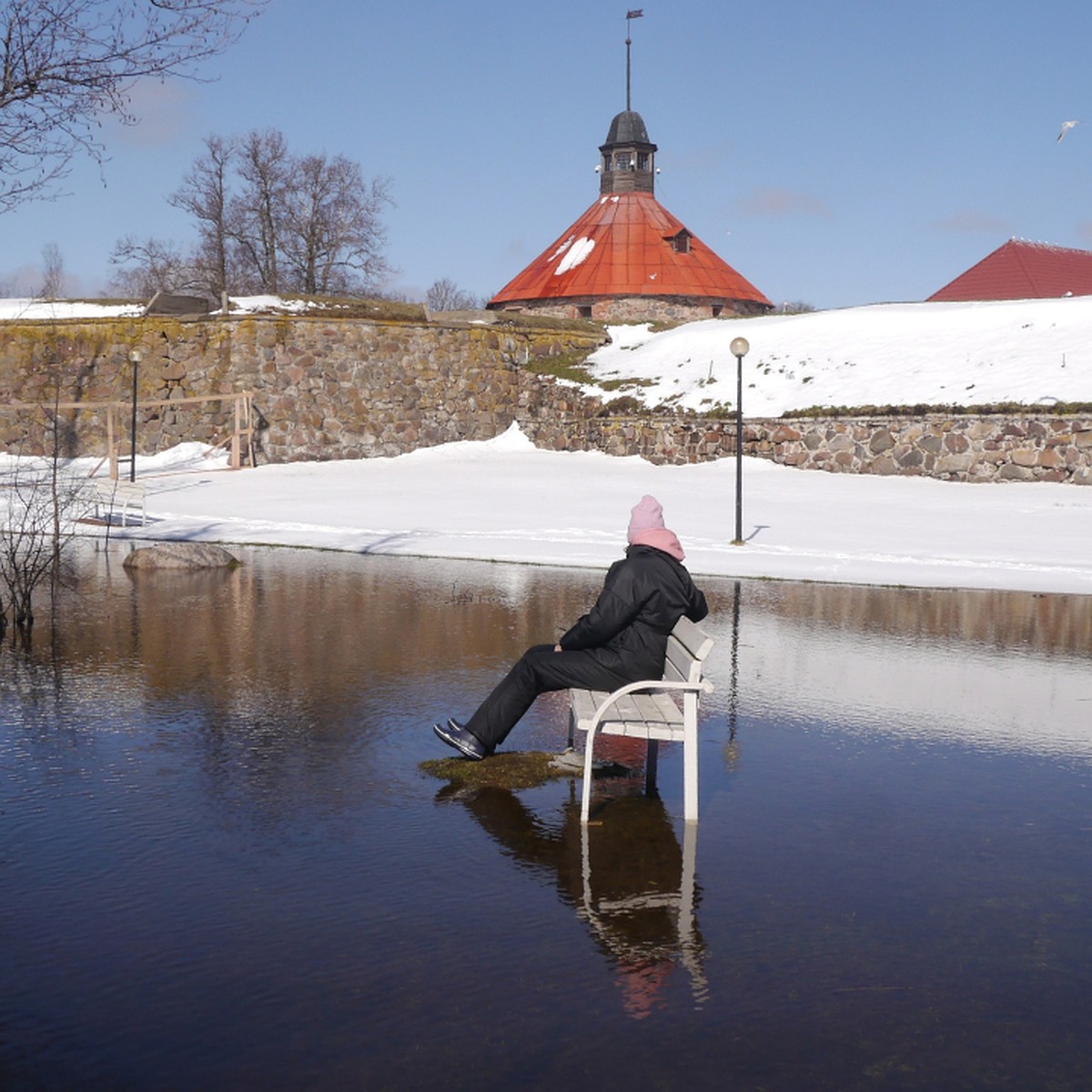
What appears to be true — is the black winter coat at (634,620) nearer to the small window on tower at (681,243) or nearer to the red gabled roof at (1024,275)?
the red gabled roof at (1024,275)

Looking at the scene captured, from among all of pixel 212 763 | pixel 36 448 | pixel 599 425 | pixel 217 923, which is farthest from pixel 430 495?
pixel 217 923

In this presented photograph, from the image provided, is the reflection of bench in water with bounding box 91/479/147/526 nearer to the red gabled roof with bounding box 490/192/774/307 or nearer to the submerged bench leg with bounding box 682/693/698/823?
the submerged bench leg with bounding box 682/693/698/823

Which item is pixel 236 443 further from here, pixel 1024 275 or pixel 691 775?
pixel 1024 275

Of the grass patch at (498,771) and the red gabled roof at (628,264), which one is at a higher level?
the red gabled roof at (628,264)

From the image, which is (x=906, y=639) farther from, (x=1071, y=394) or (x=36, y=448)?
(x=36, y=448)

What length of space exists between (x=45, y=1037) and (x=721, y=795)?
3757mm

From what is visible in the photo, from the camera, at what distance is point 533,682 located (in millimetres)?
7344

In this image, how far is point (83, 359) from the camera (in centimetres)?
3503

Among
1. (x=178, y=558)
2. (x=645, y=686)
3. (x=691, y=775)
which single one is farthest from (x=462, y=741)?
(x=178, y=558)

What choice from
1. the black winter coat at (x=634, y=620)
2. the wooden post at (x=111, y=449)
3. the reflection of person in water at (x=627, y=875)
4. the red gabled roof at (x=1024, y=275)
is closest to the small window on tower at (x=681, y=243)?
the red gabled roof at (x=1024, y=275)

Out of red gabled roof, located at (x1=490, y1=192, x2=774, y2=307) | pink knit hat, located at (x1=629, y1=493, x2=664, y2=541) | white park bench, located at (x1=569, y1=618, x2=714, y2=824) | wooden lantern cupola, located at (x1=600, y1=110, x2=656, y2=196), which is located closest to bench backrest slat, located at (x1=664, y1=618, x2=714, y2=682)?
white park bench, located at (x1=569, y1=618, x2=714, y2=824)

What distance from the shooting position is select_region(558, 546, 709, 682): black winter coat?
282 inches

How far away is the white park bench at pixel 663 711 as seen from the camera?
6.44 meters

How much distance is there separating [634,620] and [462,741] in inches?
45.6
